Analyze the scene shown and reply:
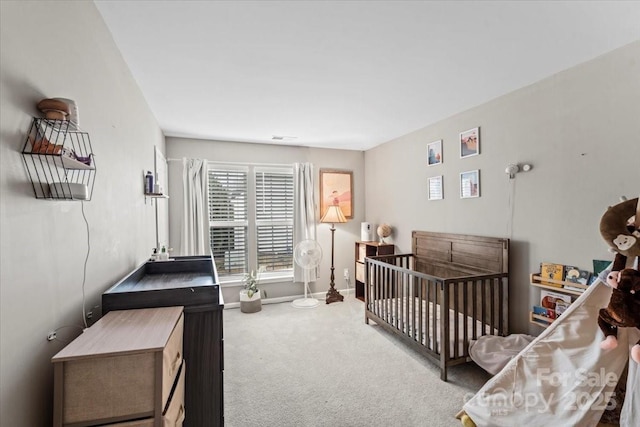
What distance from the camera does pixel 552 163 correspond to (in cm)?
222

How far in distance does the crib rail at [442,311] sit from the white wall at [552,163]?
7.6 inches

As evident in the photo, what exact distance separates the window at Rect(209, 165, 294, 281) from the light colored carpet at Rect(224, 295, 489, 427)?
1.13 meters

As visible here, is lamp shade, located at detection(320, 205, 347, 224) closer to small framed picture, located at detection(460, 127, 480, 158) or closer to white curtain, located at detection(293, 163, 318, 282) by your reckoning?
white curtain, located at detection(293, 163, 318, 282)

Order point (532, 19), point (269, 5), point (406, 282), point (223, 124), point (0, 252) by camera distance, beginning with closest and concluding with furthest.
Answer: point (0, 252) → point (269, 5) → point (532, 19) → point (406, 282) → point (223, 124)

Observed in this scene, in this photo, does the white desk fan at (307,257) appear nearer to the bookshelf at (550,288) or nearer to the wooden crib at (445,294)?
the wooden crib at (445,294)

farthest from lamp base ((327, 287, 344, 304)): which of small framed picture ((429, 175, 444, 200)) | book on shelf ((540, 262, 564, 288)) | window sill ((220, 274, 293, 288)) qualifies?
book on shelf ((540, 262, 564, 288))

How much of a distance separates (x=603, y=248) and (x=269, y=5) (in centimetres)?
257

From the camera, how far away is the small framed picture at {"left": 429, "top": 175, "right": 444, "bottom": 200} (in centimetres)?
330

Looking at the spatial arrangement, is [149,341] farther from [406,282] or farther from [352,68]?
[406,282]

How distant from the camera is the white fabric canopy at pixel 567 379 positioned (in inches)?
51.7

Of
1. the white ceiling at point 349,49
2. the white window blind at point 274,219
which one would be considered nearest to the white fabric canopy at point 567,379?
the white ceiling at point 349,49

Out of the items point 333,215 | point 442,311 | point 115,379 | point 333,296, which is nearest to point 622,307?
point 442,311

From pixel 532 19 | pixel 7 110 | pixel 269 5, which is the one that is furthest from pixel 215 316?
pixel 532 19

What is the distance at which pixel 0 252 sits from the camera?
746 millimetres
